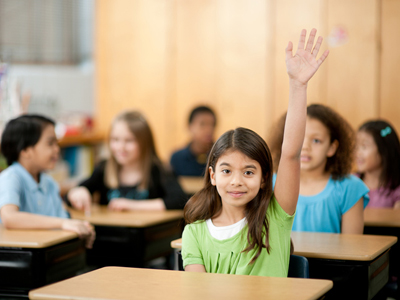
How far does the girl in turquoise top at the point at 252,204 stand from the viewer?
1815 millimetres

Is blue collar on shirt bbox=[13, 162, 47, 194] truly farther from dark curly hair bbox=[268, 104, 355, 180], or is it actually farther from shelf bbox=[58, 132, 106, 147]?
shelf bbox=[58, 132, 106, 147]

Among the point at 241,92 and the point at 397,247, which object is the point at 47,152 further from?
the point at 241,92

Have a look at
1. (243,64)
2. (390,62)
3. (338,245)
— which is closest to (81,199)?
(338,245)

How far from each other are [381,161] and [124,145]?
1.52m

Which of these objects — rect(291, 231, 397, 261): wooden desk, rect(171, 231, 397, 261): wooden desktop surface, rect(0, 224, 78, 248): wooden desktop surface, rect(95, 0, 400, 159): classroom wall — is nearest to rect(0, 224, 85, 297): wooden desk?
rect(0, 224, 78, 248): wooden desktop surface

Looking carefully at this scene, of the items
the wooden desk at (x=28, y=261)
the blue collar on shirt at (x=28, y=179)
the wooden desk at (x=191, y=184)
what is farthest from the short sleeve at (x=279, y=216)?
the wooden desk at (x=191, y=184)

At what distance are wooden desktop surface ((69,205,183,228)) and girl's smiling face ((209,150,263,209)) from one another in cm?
113

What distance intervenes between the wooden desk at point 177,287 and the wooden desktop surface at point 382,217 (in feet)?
4.13

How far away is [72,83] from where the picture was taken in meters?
6.20

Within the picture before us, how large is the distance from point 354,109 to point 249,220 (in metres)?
3.72

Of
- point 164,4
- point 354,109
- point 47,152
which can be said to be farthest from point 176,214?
point 164,4

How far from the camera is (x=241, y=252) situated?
6.08 ft

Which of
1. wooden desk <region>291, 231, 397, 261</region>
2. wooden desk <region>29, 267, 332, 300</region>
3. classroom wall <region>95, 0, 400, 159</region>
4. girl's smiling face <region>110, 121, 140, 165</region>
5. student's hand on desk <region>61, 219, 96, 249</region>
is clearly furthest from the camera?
classroom wall <region>95, 0, 400, 159</region>

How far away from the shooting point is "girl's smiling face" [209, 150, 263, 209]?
1854 millimetres
